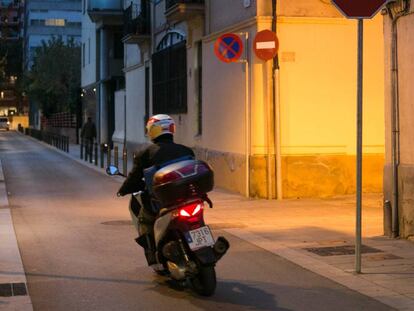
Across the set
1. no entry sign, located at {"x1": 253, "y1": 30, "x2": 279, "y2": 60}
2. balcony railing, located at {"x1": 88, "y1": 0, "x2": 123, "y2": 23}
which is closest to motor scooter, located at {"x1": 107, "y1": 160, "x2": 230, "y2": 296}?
no entry sign, located at {"x1": 253, "y1": 30, "x2": 279, "y2": 60}

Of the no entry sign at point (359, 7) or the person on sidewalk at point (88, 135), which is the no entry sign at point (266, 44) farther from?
the person on sidewalk at point (88, 135)

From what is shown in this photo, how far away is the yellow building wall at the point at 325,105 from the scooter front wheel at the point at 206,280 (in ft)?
26.4

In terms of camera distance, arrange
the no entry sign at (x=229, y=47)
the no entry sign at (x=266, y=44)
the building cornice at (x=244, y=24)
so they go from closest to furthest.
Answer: the no entry sign at (x=266, y=44) < the no entry sign at (x=229, y=47) < the building cornice at (x=244, y=24)

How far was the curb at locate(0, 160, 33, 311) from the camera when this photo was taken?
6.45 meters

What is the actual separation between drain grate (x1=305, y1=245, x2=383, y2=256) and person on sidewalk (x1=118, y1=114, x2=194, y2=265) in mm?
2601

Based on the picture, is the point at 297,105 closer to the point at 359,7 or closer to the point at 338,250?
the point at 338,250

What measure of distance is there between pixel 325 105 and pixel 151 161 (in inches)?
337

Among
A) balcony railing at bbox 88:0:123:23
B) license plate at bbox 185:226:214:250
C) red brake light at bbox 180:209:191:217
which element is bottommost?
license plate at bbox 185:226:214:250

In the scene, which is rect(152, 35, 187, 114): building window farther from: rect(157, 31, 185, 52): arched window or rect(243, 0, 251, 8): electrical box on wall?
rect(243, 0, 251, 8): electrical box on wall

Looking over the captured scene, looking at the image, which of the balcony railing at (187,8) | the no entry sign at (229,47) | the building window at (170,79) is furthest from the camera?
the building window at (170,79)

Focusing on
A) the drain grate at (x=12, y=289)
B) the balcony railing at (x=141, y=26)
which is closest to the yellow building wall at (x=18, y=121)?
the balcony railing at (x=141, y=26)

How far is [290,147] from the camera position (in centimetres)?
1476

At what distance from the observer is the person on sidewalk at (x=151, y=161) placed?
22.8 feet

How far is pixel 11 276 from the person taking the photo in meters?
7.55
